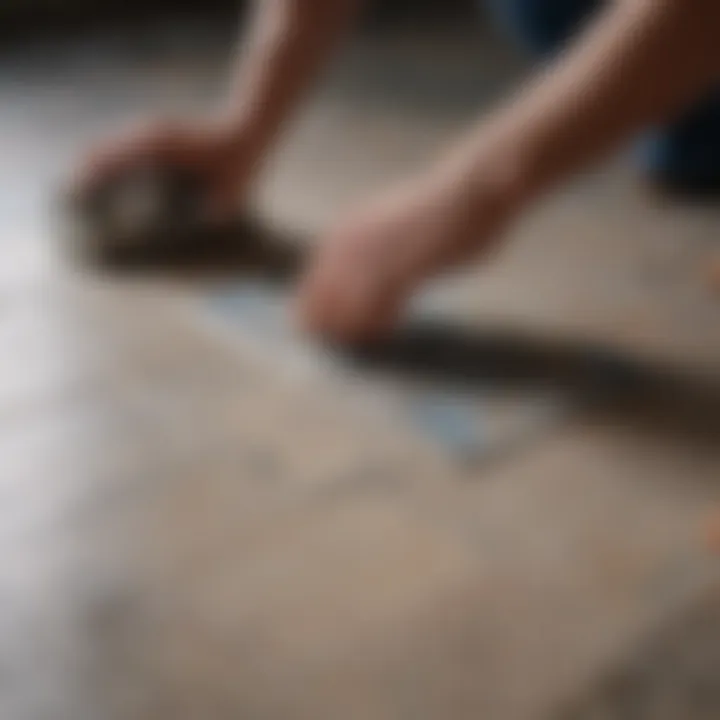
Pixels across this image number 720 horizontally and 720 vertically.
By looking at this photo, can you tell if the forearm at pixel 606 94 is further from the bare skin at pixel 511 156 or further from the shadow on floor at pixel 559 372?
the shadow on floor at pixel 559 372

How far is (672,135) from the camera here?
1.36 m

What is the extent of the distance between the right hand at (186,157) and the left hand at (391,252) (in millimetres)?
176

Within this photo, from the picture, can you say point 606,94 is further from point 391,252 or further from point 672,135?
point 672,135

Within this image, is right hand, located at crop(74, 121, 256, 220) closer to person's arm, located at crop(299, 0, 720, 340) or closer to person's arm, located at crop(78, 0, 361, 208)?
person's arm, located at crop(78, 0, 361, 208)

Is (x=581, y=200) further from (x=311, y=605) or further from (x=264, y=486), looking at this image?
(x=311, y=605)

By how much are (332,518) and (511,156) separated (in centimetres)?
30

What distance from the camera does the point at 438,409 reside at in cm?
98

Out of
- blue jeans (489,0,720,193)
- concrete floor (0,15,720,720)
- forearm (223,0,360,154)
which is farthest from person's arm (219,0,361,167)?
blue jeans (489,0,720,193)

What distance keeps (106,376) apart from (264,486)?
0.64 ft

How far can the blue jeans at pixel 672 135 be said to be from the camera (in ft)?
4.44

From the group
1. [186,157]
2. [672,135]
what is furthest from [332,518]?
[672,135]

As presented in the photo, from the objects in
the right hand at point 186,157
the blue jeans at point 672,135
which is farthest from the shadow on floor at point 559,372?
the blue jeans at point 672,135

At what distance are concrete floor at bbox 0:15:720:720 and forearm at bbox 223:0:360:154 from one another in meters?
0.11

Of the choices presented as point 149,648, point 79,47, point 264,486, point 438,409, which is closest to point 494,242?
point 438,409
